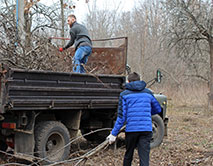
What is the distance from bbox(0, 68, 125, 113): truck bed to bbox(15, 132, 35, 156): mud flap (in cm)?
53

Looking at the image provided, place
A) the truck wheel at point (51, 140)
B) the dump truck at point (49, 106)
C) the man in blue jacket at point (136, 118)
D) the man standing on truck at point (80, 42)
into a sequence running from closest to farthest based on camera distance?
the man in blue jacket at point (136, 118) < the dump truck at point (49, 106) < the truck wheel at point (51, 140) < the man standing on truck at point (80, 42)

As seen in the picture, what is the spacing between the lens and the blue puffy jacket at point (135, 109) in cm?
488

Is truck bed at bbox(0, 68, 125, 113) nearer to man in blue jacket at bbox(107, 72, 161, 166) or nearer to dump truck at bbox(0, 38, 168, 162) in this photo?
dump truck at bbox(0, 38, 168, 162)

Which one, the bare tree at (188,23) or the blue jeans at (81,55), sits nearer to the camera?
the blue jeans at (81,55)

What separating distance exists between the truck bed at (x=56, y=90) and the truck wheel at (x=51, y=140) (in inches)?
15.3

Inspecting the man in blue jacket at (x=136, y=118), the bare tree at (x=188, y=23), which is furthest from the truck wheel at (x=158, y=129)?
the bare tree at (x=188, y=23)

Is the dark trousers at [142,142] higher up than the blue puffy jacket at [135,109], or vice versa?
the blue puffy jacket at [135,109]

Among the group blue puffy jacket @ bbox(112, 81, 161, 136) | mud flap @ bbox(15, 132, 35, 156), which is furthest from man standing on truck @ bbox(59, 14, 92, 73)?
blue puffy jacket @ bbox(112, 81, 161, 136)

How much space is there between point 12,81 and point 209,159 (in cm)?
403

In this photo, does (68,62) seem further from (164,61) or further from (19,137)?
(164,61)

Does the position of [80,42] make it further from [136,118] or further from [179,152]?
[136,118]

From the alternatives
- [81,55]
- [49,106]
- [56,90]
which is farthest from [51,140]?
[81,55]

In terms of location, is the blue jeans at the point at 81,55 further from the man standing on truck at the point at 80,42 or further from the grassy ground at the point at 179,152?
the grassy ground at the point at 179,152

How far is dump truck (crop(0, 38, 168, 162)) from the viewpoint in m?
5.30
